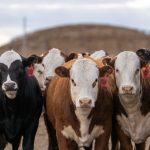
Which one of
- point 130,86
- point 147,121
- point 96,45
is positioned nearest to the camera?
point 130,86

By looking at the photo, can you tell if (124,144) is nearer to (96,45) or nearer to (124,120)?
(124,120)

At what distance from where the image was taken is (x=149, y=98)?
1101 cm

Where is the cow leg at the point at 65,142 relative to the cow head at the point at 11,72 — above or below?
below

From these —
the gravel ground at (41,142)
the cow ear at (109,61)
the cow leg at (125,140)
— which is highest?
the cow ear at (109,61)

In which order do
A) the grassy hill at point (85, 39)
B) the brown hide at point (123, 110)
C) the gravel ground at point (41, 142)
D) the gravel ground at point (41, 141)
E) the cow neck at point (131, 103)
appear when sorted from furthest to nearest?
the grassy hill at point (85, 39), the gravel ground at point (41, 141), the gravel ground at point (41, 142), the brown hide at point (123, 110), the cow neck at point (131, 103)

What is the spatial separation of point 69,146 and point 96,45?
48023mm

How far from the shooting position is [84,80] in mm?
10234

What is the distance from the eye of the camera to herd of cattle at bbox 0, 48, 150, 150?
1043cm

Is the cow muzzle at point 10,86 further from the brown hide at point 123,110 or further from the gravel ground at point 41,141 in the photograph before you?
the gravel ground at point 41,141

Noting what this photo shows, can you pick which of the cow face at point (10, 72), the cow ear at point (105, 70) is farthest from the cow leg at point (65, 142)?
A: the cow ear at point (105, 70)

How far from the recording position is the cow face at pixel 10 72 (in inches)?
419

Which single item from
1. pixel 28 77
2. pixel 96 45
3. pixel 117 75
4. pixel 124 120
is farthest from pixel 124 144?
pixel 96 45

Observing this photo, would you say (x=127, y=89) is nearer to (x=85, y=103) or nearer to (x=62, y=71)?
(x=85, y=103)

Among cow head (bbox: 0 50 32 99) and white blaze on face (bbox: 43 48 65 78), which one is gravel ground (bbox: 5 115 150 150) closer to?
→ white blaze on face (bbox: 43 48 65 78)
